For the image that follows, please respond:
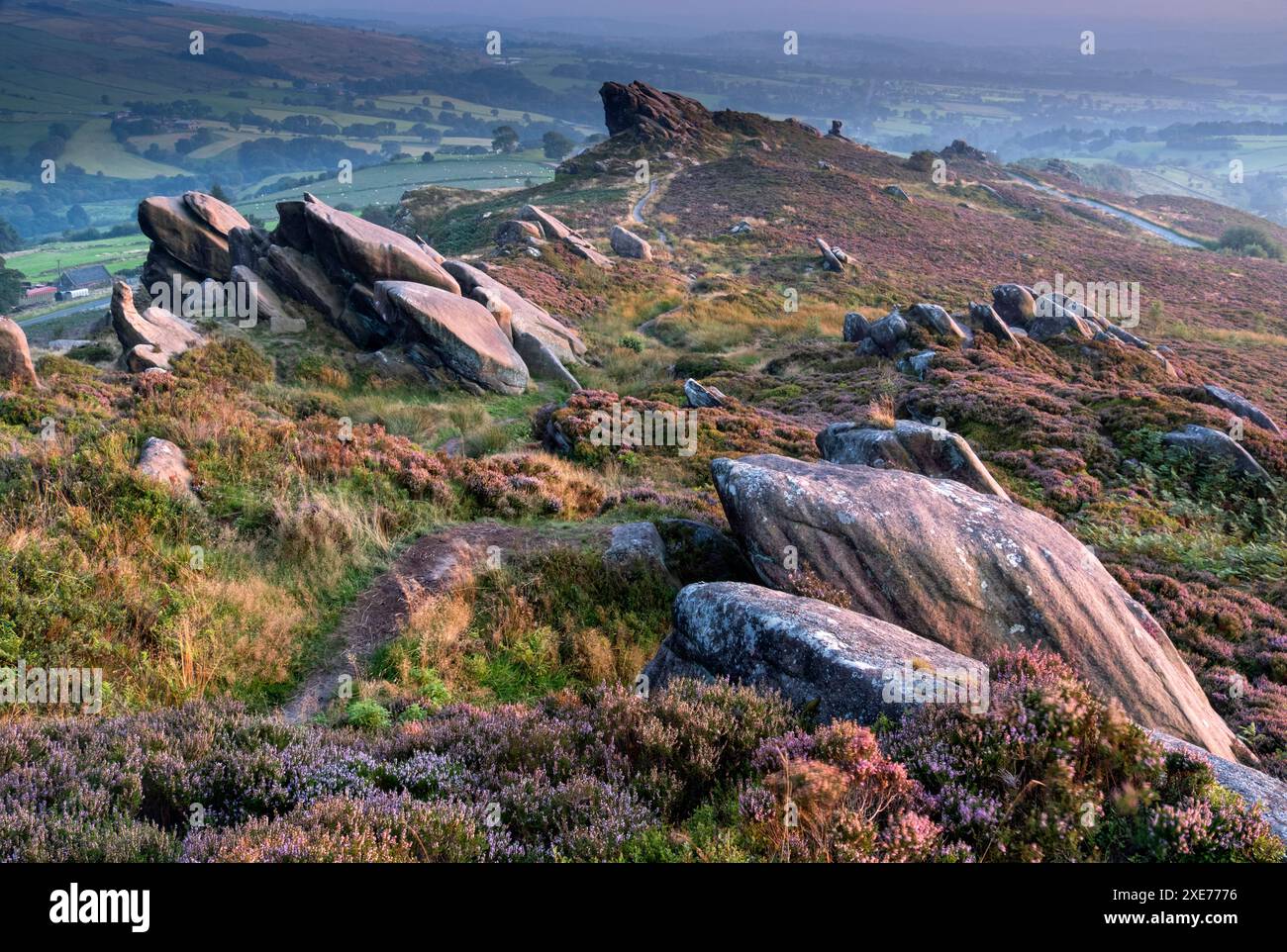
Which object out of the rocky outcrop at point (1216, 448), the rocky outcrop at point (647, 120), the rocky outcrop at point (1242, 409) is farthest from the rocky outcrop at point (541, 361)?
the rocky outcrop at point (647, 120)

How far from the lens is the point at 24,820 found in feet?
13.0

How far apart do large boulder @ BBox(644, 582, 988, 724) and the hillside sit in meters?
0.04

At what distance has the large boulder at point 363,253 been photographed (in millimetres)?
25969

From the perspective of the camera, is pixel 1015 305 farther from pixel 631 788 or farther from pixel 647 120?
pixel 647 120

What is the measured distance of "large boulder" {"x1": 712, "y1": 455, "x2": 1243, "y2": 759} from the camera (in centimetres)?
812

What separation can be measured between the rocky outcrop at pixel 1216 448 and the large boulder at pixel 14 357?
29.7m

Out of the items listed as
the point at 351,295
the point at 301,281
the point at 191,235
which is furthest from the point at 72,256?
the point at 351,295

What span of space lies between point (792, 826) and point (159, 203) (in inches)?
1502

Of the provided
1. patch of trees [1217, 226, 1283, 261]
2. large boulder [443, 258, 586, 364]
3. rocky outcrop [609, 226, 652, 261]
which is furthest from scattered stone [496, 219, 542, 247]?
patch of trees [1217, 226, 1283, 261]

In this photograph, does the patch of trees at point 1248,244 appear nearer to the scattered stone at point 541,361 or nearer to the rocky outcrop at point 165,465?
the scattered stone at point 541,361

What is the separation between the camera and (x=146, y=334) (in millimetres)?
21062

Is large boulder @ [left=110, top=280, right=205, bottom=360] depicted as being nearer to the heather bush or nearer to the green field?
the heather bush

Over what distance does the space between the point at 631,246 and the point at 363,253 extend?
29660 millimetres
